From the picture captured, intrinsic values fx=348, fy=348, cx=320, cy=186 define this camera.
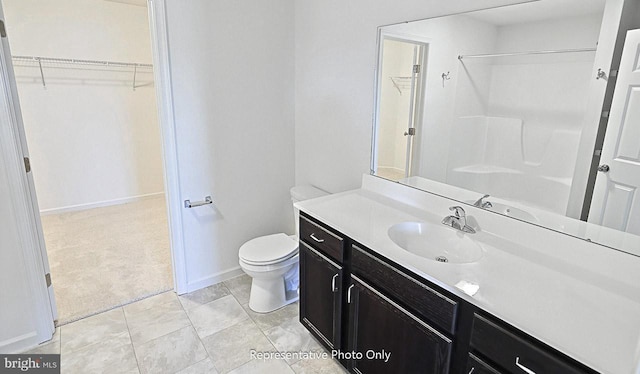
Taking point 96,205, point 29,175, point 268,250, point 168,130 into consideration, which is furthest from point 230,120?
point 96,205

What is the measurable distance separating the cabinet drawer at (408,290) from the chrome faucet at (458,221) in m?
0.46

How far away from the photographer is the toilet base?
7.87 ft

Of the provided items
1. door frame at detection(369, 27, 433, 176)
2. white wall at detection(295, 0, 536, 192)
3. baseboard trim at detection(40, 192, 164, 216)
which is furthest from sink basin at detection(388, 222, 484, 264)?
baseboard trim at detection(40, 192, 164, 216)

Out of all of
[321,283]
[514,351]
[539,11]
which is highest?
[539,11]

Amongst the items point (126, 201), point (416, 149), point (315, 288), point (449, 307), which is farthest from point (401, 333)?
point (126, 201)

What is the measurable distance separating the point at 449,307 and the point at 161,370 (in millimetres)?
1606

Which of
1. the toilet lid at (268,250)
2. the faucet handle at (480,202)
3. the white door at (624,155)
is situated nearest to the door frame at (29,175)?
the toilet lid at (268,250)

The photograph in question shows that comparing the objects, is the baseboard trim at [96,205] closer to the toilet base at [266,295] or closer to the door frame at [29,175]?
the door frame at [29,175]

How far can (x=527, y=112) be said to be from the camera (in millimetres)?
Result: 1491

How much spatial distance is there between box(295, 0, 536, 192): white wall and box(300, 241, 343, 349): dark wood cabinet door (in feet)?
2.31

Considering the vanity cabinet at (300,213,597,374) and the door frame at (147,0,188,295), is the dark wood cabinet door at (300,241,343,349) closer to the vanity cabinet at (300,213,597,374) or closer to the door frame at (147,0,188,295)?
the vanity cabinet at (300,213,597,374)

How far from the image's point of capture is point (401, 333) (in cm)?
143

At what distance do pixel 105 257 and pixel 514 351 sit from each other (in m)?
3.30

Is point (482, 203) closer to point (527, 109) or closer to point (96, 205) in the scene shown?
point (527, 109)
